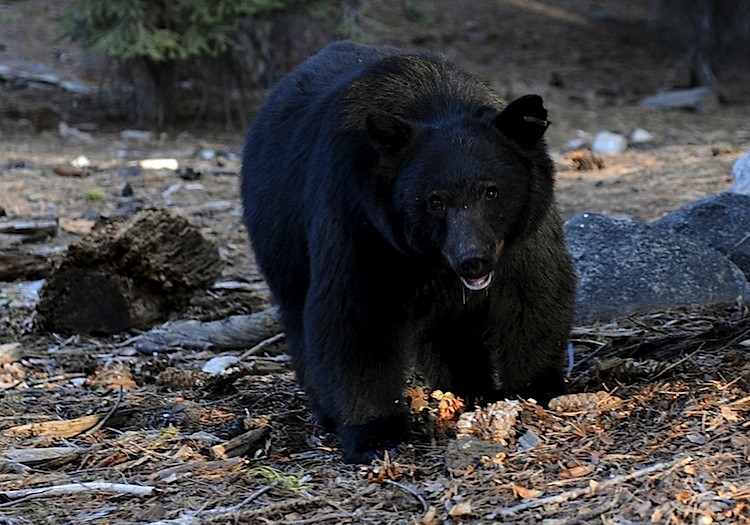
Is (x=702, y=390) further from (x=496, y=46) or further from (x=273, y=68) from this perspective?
(x=496, y=46)

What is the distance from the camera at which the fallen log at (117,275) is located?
21.3ft

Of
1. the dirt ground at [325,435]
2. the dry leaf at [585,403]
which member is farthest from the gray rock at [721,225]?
the dry leaf at [585,403]

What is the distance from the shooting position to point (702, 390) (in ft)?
14.5

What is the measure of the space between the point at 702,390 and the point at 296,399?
1920 millimetres

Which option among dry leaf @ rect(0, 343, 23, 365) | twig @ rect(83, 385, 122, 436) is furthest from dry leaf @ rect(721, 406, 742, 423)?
dry leaf @ rect(0, 343, 23, 365)

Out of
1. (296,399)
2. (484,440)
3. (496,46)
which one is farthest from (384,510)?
(496,46)

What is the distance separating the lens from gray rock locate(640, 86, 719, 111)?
52.3 ft

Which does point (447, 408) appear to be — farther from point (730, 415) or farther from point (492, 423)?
point (730, 415)

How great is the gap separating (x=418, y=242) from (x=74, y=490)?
1.52 m

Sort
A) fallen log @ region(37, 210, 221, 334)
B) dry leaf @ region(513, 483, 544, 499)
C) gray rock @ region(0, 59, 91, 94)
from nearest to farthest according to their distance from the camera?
dry leaf @ region(513, 483, 544, 499)
fallen log @ region(37, 210, 221, 334)
gray rock @ region(0, 59, 91, 94)

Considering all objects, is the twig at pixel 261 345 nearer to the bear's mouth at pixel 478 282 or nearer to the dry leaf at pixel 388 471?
the dry leaf at pixel 388 471

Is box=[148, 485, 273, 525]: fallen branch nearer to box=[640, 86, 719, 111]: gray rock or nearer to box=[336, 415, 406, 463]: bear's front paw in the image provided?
box=[336, 415, 406, 463]: bear's front paw

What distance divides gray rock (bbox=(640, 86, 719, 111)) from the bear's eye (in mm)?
12579

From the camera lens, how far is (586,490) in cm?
359
